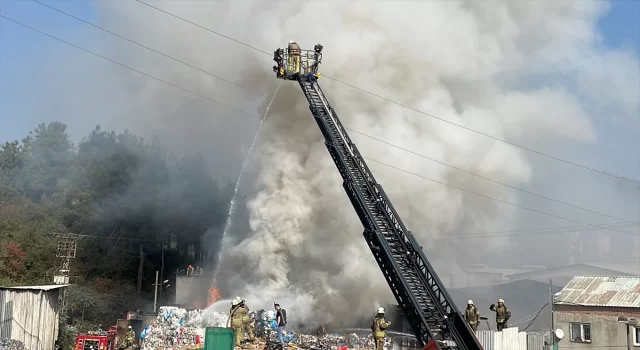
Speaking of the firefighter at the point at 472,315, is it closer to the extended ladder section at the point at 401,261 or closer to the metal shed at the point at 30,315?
the extended ladder section at the point at 401,261

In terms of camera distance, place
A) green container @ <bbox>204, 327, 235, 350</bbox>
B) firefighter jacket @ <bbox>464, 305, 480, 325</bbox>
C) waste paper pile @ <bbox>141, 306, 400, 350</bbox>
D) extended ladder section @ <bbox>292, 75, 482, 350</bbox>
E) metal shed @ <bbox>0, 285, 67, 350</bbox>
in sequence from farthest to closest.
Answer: waste paper pile @ <bbox>141, 306, 400, 350</bbox>, metal shed @ <bbox>0, 285, 67, 350</bbox>, firefighter jacket @ <bbox>464, 305, 480, 325</bbox>, extended ladder section @ <bbox>292, 75, 482, 350</bbox>, green container @ <bbox>204, 327, 235, 350</bbox>

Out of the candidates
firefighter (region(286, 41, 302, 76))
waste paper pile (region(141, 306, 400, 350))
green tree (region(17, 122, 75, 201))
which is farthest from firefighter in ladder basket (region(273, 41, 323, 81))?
green tree (region(17, 122, 75, 201))

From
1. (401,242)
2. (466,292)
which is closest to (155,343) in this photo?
(401,242)

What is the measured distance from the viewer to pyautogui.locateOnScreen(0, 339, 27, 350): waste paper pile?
23.1 meters

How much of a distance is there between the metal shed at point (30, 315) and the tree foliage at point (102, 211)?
69.5 ft

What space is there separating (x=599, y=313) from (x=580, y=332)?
129cm

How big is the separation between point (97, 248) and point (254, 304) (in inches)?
1111

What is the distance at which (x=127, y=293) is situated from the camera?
57.7m

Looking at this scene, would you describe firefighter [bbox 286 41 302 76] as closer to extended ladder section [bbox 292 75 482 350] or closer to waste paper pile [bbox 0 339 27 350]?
extended ladder section [bbox 292 75 482 350]

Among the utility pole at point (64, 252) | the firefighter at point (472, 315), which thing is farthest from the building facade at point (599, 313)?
the utility pole at point (64, 252)

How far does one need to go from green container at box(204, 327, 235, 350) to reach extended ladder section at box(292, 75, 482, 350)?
592 centimetres

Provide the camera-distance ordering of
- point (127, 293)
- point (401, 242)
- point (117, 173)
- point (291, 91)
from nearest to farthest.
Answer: point (401, 242), point (291, 91), point (127, 293), point (117, 173)

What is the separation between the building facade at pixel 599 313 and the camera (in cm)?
3184

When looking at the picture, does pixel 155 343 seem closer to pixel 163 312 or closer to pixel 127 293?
pixel 163 312
